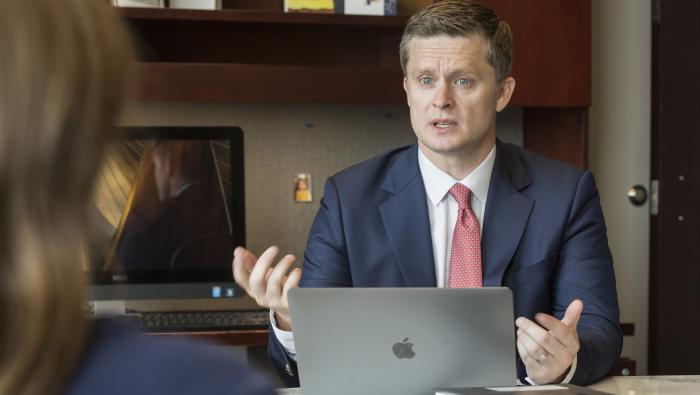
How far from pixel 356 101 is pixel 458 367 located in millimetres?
1514

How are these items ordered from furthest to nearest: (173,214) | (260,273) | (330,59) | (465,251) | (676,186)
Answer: (676,186) → (330,59) → (173,214) → (465,251) → (260,273)

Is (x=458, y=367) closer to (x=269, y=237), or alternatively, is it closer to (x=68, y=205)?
(x=68, y=205)

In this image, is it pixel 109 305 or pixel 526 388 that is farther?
pixel 109 305

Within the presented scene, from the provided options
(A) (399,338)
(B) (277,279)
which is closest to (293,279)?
(B) (277,279)

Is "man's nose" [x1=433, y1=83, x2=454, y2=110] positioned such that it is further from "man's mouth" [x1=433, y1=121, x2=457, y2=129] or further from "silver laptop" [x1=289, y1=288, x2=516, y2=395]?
"silver laptop" [x1=289, y1=288, x2=516, y2=395]

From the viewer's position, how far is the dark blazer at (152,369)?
0.47 metres

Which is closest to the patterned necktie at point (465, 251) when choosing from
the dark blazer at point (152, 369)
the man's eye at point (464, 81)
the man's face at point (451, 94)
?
the man's face at point (451, 94)

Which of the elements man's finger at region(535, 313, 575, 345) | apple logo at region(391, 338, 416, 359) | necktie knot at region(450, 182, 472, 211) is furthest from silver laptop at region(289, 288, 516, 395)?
necktie knot at region(450, 182, 472, 211)

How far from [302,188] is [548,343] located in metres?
1.68

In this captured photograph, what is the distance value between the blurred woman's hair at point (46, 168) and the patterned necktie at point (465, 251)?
144 cm

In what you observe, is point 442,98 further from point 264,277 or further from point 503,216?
point 264,277

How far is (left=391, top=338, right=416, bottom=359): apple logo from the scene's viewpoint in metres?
1.31

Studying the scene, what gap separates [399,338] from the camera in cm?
131

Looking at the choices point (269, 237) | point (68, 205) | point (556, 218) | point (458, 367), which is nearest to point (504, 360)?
point (458, 367)
